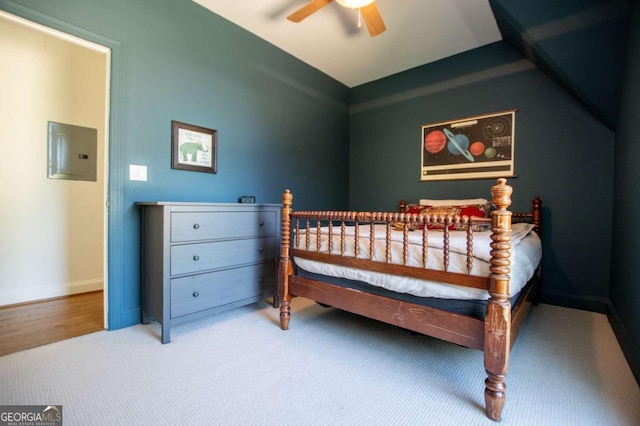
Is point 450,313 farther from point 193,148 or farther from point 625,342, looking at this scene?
point 193,148

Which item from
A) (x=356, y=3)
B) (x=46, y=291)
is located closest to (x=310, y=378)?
(x=356, y=3)

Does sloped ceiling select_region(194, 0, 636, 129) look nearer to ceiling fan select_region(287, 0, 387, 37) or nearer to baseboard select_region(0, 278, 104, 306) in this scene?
ceiling fan select_region(287, 0, 387, 37)

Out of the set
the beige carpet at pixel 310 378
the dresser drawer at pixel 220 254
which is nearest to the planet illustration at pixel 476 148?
the beige carpet at pixel 310 378

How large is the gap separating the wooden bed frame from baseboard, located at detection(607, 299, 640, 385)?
0.55 m

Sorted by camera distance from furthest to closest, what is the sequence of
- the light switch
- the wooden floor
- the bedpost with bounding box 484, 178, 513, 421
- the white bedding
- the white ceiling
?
the white ceiling < the light switch < the wooden floor < the white bedding < the bedpost with bounding box 484, 178, 513, 421

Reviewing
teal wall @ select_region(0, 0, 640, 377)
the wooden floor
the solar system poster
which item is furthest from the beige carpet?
the solar system poster

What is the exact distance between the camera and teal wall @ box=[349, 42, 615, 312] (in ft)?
8.34

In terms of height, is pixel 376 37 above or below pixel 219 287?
above

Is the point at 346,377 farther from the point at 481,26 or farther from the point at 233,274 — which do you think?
the point at 481,26

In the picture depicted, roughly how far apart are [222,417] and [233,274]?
113cm

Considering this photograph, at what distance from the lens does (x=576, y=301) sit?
2627mm

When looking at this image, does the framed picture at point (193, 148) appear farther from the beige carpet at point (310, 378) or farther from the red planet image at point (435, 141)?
the red planet image at point (435, 141)

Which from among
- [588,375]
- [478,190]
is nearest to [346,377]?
[588,375]

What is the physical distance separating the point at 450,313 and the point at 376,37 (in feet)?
9.17
